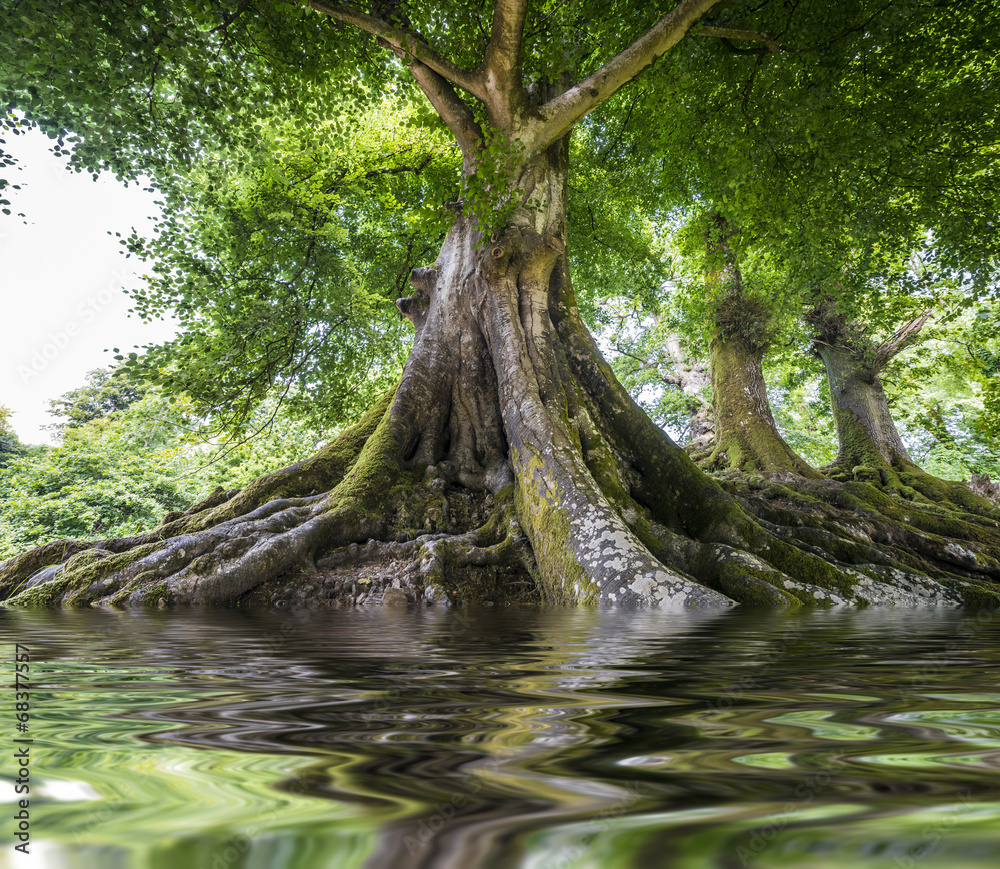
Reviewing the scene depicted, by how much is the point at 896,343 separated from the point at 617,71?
28.6 feet

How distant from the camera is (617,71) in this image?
6375 millimetres

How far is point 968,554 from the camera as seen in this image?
7004 millimetres

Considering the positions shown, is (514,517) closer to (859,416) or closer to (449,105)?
(449,105)

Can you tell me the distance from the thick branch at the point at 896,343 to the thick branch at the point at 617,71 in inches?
322

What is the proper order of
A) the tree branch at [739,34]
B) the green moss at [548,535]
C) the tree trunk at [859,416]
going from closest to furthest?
the green moss at [548,535]
the tree branch at [739,34]
the tree trunk at [859,416]

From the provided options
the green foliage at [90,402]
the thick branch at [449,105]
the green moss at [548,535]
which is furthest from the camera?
the green foliage at [90,402]

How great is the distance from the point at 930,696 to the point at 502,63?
6.73m

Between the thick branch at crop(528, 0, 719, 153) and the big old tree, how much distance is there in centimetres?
2

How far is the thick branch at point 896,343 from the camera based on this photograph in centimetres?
1155

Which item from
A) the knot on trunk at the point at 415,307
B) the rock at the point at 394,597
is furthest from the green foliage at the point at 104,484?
the rock at the point at 394,597

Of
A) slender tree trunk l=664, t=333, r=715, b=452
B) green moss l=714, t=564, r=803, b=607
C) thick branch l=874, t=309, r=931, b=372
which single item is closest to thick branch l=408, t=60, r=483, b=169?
green moss l=714, t=564, r=803, b=607

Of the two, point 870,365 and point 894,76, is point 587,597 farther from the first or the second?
point 870,365

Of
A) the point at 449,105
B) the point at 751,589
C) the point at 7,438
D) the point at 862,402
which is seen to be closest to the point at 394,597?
the point at 751,589

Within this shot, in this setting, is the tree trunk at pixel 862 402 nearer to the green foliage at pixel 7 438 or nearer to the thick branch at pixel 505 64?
the thick branch at pixel 505 64
